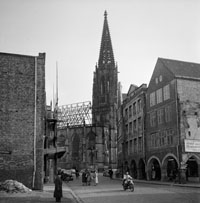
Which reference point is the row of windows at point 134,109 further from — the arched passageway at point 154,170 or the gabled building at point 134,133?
the arched passageway at point 154,170

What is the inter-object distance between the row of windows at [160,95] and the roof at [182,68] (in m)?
1.90

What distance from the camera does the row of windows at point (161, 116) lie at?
34.5 m

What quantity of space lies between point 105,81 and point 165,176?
58.0m

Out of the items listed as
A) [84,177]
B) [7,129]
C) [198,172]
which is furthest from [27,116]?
[198,172]

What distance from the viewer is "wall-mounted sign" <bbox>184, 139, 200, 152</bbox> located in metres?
31.7

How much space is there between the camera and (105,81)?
91125 millimetres

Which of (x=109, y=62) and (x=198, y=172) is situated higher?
(x=109, y=62)

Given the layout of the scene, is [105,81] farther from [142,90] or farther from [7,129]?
[7,129]

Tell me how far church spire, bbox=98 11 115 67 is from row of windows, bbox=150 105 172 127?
5669cm

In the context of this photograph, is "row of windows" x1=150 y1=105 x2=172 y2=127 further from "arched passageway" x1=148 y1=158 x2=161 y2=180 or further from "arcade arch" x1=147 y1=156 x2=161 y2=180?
"arched passageway" x1=148 y1=158 x2=161 y2=180

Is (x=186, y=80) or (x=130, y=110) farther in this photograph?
(x=130, y=110)

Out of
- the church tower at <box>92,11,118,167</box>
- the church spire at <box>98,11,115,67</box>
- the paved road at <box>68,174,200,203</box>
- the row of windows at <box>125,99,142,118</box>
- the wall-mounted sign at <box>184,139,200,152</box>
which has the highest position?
the church spire at <box>98,11,115,67</box>

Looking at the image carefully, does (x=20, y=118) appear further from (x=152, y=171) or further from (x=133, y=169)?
(x=133, y=169)

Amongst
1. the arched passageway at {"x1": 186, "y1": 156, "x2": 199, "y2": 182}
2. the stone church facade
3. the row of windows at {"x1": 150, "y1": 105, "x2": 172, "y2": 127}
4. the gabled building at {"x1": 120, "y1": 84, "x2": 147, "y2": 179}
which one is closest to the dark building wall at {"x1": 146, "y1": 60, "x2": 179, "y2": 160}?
the row of windows at {"x1": 150, "y1": 105, "x2": 172, "y2": 127}
